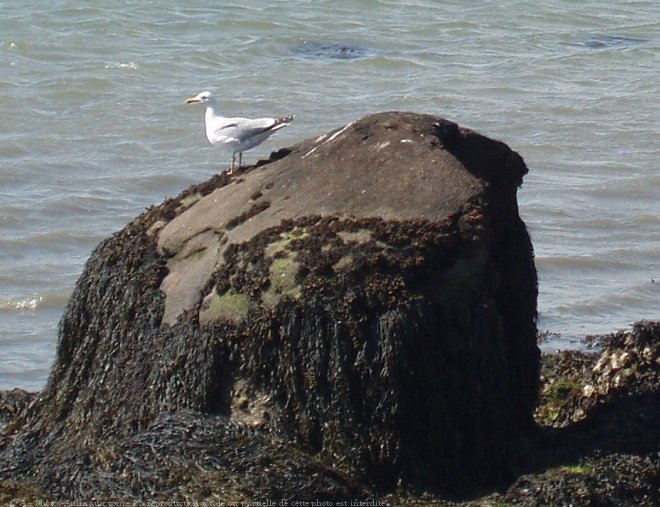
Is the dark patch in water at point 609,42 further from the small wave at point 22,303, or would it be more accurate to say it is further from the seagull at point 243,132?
the seagull at point 243,132

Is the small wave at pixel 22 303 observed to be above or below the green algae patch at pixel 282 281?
below

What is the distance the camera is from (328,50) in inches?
802

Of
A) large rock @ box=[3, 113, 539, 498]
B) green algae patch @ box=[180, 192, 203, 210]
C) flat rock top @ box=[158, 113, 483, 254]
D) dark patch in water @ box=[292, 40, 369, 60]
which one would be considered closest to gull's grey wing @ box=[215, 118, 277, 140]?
green algae patch @ box=[180, 192, 203, 210]

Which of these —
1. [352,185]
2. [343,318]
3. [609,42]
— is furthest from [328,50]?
[343,318]

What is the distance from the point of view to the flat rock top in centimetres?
565

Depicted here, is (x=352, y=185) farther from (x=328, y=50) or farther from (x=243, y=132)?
(x=328, y=50)

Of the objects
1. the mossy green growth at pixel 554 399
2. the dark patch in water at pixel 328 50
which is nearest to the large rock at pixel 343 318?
the mossy green growth at pixel 554 399

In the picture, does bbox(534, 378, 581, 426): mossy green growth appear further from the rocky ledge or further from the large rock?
the large rock

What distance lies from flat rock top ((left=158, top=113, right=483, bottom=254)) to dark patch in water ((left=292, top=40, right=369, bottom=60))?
13.9 metres

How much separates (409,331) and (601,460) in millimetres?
949

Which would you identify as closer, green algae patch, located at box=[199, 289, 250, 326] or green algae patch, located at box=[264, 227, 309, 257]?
green algae patch, located at box=[199, 289, 250, 326]

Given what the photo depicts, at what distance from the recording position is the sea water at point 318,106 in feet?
33.8

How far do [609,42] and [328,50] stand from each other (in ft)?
16.5

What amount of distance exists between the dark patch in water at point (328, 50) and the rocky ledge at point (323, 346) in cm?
1403
